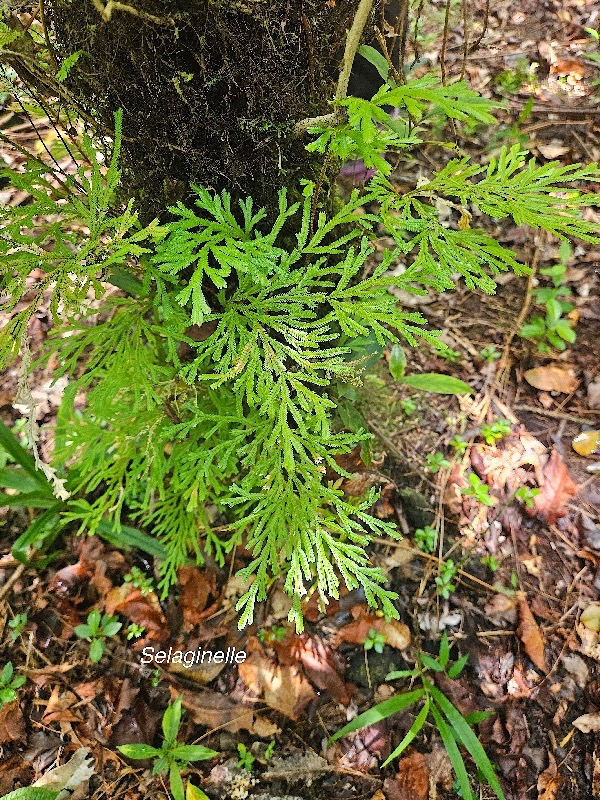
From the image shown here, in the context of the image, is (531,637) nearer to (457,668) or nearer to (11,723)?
(457,668)

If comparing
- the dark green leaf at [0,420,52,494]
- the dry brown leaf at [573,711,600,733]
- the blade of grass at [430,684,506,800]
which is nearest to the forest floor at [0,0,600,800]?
the dry brown leaf at [573,711,600,733]

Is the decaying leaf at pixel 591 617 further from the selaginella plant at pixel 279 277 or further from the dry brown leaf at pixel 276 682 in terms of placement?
the selaginella plant at pixel 279 277

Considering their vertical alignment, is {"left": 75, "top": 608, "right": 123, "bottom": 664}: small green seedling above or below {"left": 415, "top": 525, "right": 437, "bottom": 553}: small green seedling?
above

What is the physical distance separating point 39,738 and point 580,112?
4.88 m

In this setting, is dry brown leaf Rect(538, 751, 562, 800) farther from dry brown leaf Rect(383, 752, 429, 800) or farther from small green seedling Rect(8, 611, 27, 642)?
small green seedling Rect(8, 611, 27, 642)

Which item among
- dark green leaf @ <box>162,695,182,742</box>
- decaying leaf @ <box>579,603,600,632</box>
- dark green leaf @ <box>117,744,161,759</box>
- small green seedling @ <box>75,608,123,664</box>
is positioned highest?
small green seedling @ <box>75,608,123,664</box>

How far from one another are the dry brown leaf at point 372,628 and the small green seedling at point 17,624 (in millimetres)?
1526

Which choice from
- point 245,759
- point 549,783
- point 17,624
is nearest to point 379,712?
point 245,759

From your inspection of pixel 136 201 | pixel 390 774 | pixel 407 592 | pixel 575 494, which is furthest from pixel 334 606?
pixel 136 201

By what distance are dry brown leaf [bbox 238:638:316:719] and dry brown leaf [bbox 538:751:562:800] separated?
98 cm

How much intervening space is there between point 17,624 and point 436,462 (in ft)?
7.47

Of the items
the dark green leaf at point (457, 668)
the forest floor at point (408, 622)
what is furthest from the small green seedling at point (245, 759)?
the dark green leaf at point (457, 668)

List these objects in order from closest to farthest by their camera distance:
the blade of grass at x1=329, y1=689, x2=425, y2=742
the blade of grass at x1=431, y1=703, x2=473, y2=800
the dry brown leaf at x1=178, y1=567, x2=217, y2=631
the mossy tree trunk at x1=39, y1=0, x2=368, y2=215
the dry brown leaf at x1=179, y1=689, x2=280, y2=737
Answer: the mossy tree trunk at x1=39, y1=0, x2=368, y2=215
the blade of grass at x1=431, y1=703, x2=473, y2=800
the blade of grass at x1=329, y1=689, x2=425, y2=742
the dry brown leaf at x1=179, y1=689, x2=280, y2=737
the dry brown leaf at x1=178, y1=567, x2=217, y2=631

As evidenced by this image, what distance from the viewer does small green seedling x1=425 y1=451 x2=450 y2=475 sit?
9.32ft
